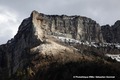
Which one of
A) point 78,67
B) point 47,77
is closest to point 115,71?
point 78,67

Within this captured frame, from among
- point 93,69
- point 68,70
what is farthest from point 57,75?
point 93,69

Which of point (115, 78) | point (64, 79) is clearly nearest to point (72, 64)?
point (64, 79)

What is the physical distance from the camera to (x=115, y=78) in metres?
165

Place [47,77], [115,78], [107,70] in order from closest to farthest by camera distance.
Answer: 1. [115,78]
2. [107,70]
3. [47,77]

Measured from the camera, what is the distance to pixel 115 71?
180 m

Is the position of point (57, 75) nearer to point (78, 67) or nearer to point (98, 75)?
point (78, 67)

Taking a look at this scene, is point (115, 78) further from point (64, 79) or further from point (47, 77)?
point (47, 77)

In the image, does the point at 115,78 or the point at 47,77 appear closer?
the point at 115,78

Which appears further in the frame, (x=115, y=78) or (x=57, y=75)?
(x=57, y=75)

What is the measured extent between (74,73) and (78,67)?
681 centimetres

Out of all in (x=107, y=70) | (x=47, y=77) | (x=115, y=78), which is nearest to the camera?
(x=115, y=78)

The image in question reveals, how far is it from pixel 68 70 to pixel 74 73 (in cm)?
632

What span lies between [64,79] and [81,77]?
10.1m

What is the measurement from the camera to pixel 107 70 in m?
178
